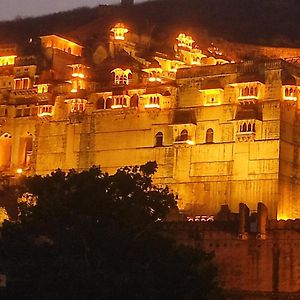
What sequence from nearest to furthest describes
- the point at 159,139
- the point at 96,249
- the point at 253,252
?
the point at 96,249, the point at 253,252, the point at 159,139

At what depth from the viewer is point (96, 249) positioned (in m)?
39.8

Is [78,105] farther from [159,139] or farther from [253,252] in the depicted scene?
[253,252]

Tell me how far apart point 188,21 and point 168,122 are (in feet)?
159

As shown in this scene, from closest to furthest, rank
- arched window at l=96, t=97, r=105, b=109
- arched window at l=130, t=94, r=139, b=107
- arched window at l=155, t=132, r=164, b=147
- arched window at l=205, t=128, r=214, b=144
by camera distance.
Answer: arched window at l=205, t=128, r=214, b=144 < arched window at l=155, t=132, r=164, b=147 < arched window at l=130, t=94, r=139, b=107 < arched window at l=96, t=97, r=105, b=109

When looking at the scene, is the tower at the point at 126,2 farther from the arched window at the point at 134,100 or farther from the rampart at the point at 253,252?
the rampart at the point at 253,252

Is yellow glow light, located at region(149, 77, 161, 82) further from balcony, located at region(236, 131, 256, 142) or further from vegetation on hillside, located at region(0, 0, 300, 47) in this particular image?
vegetation on hillside, located at region(0, 0, 300, 47)

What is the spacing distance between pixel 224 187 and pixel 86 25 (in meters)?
50.0

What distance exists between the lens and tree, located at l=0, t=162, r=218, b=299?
38.3m

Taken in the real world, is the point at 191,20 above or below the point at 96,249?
above

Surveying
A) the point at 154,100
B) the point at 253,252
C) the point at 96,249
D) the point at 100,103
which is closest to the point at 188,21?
the point at 100,103

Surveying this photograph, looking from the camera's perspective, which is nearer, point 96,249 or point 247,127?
point 96,249

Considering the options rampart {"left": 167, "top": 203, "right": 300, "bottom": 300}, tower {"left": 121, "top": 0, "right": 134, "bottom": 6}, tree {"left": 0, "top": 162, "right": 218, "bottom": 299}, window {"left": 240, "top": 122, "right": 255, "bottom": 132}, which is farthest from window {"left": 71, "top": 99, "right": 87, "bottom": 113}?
tower {"left": 121, "top": 0, "right": 134, "bottom": 6}

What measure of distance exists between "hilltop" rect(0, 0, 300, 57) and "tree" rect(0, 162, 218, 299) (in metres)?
55.8

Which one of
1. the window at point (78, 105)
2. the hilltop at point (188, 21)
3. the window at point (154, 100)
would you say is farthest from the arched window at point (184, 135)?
the hilltop at point (188, 21)
